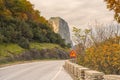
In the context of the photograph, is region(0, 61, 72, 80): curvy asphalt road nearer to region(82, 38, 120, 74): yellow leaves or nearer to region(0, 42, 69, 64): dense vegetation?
region(82, 38, 120, 74): yellow leaves

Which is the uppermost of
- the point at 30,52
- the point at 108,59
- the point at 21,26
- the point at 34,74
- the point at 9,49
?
the point at 21,26

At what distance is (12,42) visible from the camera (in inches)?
3120

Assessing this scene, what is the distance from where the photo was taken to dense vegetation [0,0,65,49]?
7797cm

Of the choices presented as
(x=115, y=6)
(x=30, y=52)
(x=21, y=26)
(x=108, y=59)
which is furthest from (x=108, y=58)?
(x=21, y=26)

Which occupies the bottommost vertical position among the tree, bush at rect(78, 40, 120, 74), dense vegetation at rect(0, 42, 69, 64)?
dense vegetation at rect(0, 42, 69, 64)

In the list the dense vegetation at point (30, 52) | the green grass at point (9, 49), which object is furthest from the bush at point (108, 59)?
the green grass at point (9, 49)

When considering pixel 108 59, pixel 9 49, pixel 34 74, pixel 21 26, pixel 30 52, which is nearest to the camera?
pixel 108 59

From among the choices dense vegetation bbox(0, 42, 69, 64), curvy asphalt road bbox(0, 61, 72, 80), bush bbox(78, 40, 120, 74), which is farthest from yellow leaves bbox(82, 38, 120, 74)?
dense vegetation bbox(0, 42, 69, 64)

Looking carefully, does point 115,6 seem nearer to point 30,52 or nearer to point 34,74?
point 34,74

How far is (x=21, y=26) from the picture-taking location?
3359 inches

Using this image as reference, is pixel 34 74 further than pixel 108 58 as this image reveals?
Yes

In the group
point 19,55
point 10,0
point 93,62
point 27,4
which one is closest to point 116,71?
point 93,62

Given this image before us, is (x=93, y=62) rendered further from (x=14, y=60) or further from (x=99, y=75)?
(x=14, y=60)

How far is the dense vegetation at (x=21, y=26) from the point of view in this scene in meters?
78.0
